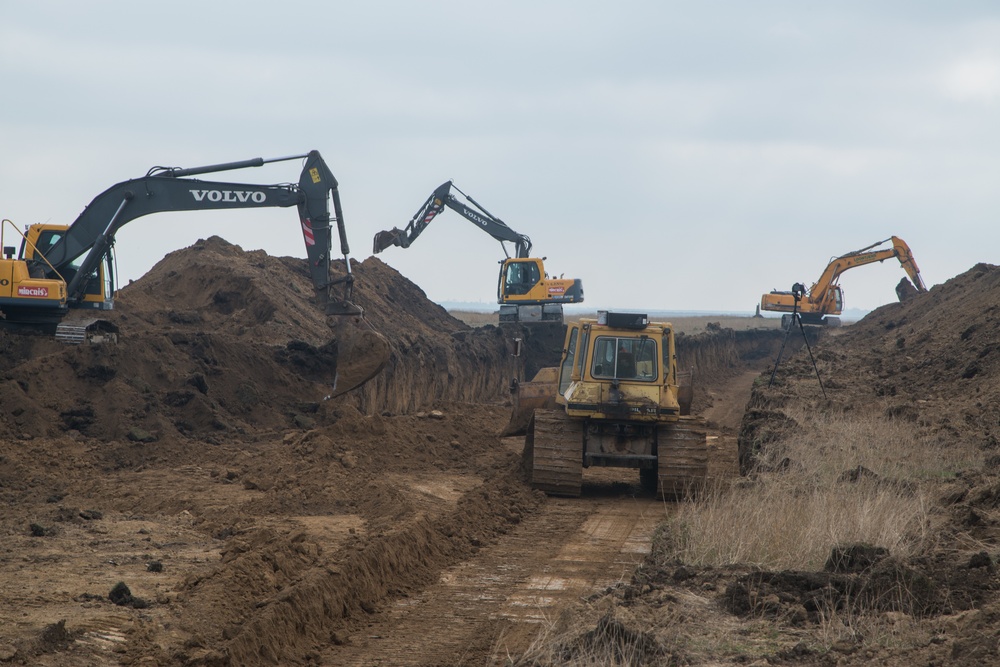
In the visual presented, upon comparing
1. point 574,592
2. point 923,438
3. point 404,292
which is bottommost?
point 574,592

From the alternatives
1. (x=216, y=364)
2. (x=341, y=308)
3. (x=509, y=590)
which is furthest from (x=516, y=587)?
(x=216, y=364)

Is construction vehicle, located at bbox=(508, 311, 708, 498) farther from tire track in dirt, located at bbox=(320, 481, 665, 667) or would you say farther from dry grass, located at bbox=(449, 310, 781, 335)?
dry grass, located at bbox=(449, 310, 781, 335)

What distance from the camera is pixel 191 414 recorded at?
17625 millimetres

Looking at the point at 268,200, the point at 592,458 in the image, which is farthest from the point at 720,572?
the point at 268,200

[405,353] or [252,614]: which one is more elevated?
[405,353]

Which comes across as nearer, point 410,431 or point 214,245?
point 410,431

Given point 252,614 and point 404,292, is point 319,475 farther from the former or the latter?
point 404,292

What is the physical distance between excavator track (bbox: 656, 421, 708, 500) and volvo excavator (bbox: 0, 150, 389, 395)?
654cm

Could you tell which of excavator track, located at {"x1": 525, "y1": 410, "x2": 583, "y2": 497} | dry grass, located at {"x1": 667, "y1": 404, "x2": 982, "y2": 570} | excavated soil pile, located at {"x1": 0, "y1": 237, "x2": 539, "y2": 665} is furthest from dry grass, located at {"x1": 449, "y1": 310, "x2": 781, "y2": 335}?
dry grass, located at {"x1": 667, "y1": 404, "x2": 982, "y2": 570}

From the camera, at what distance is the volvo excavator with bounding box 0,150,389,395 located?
1892 centimetres

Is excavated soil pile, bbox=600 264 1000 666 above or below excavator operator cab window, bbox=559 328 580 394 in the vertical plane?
below

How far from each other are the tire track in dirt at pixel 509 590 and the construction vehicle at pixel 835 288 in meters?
36.6

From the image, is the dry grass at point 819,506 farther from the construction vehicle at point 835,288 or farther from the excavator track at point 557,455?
the construction vehicle at point 835,288

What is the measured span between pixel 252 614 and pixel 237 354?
13489 millimetres
